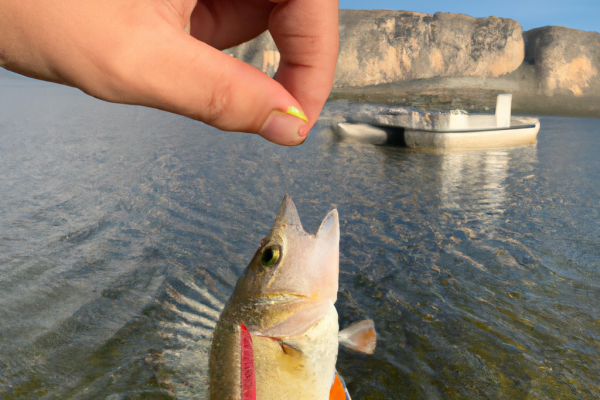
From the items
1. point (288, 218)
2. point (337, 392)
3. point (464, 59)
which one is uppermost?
point (464, 59)

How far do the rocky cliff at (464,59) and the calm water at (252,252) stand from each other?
4915 centimetres

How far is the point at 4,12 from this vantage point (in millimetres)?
1047

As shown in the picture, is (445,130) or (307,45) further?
(445,130)

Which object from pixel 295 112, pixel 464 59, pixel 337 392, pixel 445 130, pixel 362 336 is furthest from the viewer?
pixel 464 59

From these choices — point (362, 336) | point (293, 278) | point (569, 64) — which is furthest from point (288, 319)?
point (569, 64)

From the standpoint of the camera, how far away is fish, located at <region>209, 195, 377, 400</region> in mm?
1924

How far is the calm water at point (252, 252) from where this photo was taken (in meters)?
3.21

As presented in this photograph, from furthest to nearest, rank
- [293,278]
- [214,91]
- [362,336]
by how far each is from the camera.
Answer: [362,336] < [293,278] < [214,91]

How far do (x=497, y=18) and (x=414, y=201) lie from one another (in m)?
69.1

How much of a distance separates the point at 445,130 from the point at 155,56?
16.2 meters

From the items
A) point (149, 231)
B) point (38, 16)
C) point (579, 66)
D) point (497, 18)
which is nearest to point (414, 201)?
point (149, 231)

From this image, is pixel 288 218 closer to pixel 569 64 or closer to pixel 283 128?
pixel 283 128

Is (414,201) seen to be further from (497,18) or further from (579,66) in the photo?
(497,18)

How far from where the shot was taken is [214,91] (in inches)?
57.0
